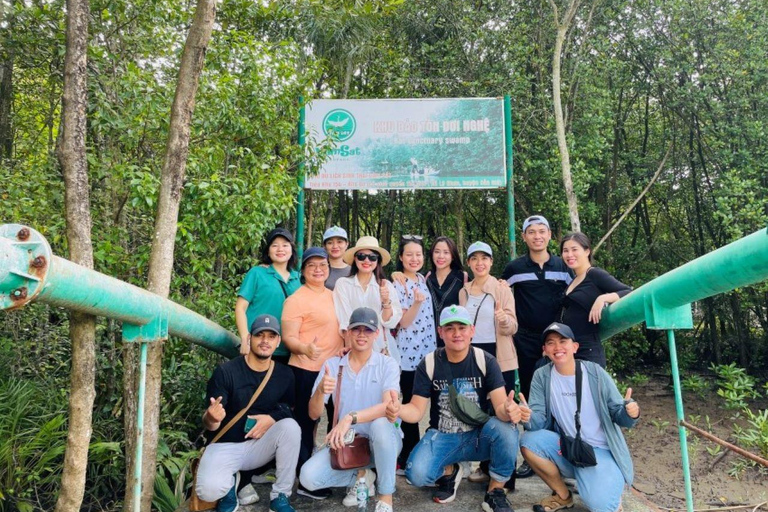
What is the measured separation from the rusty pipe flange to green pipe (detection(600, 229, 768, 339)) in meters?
2.32

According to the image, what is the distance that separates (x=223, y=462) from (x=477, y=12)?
28.4ft

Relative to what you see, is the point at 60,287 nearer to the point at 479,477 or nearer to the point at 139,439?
the point at 139,439

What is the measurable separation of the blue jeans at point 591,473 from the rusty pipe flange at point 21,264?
2.65m

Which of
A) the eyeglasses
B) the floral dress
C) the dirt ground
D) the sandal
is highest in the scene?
the eyeglasses

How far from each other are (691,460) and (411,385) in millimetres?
5552

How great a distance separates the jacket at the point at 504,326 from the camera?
350 cm

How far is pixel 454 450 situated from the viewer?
3203 millimetres

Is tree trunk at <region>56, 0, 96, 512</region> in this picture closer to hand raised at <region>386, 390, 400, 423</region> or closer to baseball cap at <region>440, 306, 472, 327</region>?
hand raised at <region>386, 390, 400, 423</region>

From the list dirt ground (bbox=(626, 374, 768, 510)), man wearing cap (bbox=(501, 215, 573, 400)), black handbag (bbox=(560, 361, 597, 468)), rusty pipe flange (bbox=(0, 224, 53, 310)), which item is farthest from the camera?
dirt ground (bbox=(626, 374, 768, 510))

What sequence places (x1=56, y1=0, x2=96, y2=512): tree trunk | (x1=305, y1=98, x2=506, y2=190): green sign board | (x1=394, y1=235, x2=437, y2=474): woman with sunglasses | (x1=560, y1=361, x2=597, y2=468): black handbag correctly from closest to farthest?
(x1=56, y1=0, x2=96, y2=512): tree trunk, (x1=560, y1=361, x2=597, y2=468): black handbag, (x1=394, y1=235, x2=437, y2=474): woman with sunglasses, (x1=305, y1=98, x2=506, y2=190): green sign board

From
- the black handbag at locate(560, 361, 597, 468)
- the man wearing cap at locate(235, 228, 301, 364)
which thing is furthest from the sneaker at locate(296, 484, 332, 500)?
the black handbag at locate(560, 361, 597, 468)

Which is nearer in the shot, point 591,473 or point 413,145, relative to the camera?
point 591,473

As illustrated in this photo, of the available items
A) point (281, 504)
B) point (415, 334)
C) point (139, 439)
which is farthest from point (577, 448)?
point (139, 439)

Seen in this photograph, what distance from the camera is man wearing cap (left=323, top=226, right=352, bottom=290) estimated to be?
158 inches
